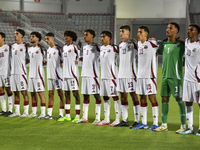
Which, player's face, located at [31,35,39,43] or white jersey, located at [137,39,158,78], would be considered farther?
player's face, located at [31,35,39,43]

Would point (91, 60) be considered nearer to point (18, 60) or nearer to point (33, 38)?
point (33, 38)

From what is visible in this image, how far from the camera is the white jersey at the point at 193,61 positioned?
5141 millimetres

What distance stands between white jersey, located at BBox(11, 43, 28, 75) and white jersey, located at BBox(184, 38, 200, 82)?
4.13 metres

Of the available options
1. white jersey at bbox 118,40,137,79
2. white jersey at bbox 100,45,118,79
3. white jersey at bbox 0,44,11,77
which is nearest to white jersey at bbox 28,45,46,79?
white jersey at bbox 0,44,11,77

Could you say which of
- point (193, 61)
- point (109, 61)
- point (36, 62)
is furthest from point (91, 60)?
point (193, 61)

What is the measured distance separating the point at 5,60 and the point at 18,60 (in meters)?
0.45

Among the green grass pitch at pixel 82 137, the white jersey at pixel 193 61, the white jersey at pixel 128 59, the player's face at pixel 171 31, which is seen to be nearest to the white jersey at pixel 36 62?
the green grass pitch at pixel 82 137

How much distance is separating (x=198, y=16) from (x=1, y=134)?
25.9 metres

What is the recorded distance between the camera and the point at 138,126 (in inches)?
229

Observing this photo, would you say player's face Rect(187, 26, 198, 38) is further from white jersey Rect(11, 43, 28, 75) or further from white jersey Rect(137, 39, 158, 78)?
white jersey Rect(11, 43, 28, 75)

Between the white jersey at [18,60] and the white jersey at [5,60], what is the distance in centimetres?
22

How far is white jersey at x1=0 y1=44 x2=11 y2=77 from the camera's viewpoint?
24.6ft

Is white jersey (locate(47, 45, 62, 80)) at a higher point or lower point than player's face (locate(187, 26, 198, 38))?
lower

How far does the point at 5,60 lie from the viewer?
24.7ft
